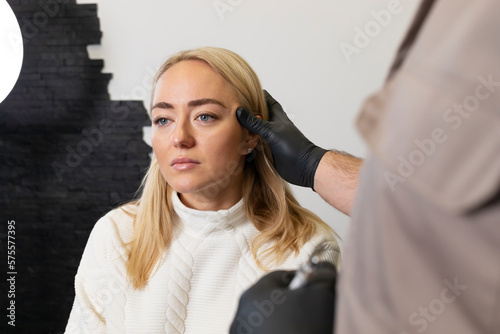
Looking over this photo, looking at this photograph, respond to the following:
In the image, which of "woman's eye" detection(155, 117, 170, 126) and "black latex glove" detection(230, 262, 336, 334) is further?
"woman's eye" detection(155, 117, 170, 126)

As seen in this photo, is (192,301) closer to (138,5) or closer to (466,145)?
(466,145)

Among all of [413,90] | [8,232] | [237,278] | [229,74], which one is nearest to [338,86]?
[229,74]

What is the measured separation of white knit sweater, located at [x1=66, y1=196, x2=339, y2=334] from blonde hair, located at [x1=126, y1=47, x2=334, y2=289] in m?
0.02

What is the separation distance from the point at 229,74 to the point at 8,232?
1.77 metres

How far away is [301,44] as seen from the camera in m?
2.24

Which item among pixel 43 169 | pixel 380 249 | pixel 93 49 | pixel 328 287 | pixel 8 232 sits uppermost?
pixel 380 249

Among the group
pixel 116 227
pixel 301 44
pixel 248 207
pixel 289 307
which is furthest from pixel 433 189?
pixel 301 44

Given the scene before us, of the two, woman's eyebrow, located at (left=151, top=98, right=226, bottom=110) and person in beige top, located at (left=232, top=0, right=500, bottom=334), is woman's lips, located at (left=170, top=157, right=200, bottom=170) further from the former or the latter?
person in beige top, located at (left=232, top=0, right=500, bottom=334)

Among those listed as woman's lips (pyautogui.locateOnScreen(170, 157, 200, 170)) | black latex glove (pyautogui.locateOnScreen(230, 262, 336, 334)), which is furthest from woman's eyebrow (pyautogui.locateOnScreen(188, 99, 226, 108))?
black latex glove (pyautogui.locateOnScreen(230, 262, 336, 334))

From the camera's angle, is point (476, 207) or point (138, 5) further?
point (138, 5)

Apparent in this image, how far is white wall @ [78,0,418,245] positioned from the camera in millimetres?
2162

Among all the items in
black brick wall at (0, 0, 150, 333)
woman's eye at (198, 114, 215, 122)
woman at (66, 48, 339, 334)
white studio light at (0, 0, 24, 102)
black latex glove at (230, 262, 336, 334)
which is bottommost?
black brick wall at (0, 0, 150, 333)

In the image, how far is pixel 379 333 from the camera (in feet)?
1.01

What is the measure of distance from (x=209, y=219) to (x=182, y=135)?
213 millimetres
